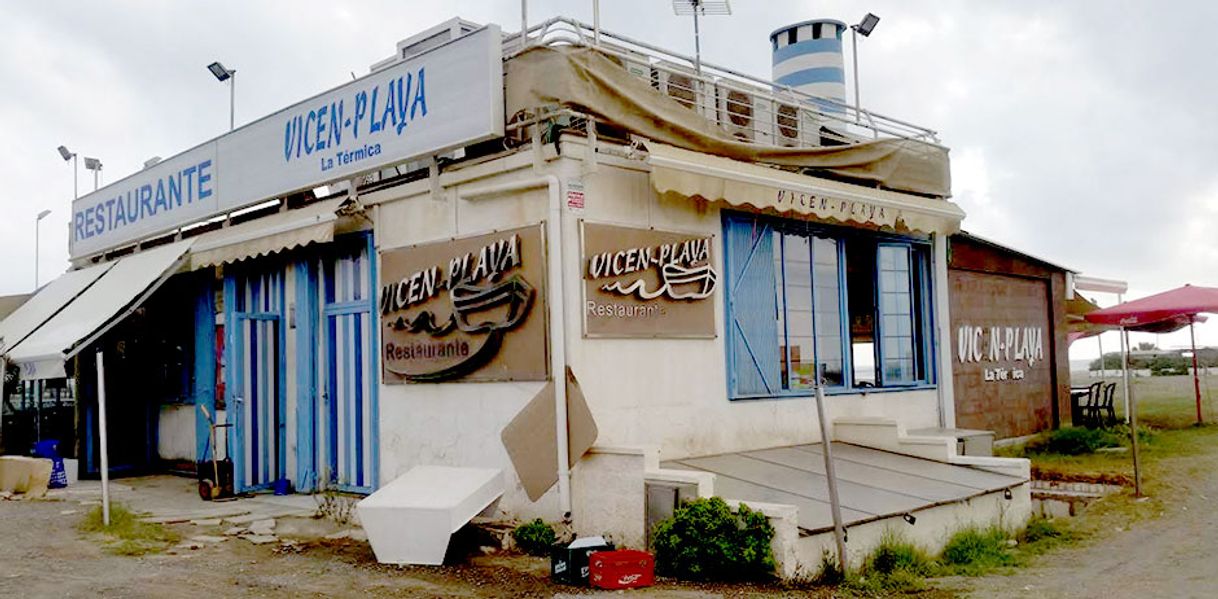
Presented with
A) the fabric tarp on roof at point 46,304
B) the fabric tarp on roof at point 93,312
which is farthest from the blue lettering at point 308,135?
the fabric tarp on roof at point 46,304

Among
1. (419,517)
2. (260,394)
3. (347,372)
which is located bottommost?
(419,517)

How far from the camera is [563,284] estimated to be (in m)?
8.38

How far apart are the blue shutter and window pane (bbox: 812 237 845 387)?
34.5 inches

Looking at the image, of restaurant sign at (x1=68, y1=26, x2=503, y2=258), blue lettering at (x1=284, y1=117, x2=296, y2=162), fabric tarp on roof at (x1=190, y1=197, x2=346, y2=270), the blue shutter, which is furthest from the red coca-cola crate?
blue lettering at (x1=284, y1=117, x2=296, y2=162)

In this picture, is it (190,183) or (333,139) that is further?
(190,183)

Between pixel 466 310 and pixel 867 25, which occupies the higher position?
pixel 867 25

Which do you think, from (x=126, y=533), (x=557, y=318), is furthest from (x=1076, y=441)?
(x=126, y=533)

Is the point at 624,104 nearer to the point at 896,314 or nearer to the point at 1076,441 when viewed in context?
the point at 896,314

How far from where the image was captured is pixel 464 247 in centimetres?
Result: 916

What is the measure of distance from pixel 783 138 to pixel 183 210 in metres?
7.91

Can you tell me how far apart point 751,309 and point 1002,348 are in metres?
5.81

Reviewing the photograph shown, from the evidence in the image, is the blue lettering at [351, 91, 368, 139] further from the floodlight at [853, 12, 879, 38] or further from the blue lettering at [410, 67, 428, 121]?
the floodlight at [853, 12, 879, 38]

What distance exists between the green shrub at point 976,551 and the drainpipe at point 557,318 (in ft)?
10.4

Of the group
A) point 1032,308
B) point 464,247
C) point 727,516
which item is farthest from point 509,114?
point 1032,308
